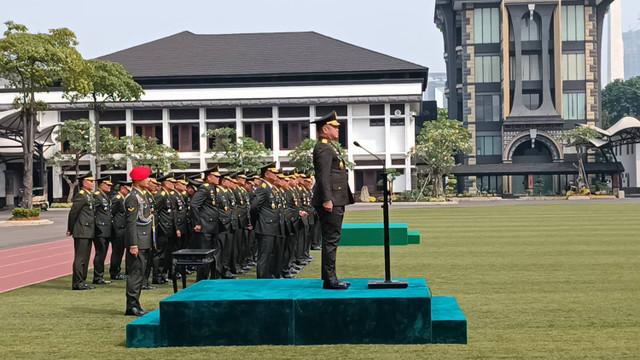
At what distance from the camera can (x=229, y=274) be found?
1401 cm

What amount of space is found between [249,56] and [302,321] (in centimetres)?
7094

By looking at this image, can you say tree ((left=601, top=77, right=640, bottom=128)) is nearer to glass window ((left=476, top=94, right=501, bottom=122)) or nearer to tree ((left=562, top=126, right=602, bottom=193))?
glass window ((left=476, top=94, right=501, bottom=122))

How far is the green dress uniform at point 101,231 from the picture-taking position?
14070 millimetres

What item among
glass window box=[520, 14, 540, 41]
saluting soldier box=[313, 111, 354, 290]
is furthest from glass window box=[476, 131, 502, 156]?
saluting soldier box=[313, 111, 354, 290]

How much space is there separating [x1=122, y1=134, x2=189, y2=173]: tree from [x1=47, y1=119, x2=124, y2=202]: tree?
1035 millimetres

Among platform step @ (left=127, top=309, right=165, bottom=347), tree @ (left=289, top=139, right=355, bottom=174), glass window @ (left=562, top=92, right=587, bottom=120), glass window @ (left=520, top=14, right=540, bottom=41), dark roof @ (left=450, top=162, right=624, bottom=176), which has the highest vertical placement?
glass window @ (left=520, top=14, right=540, bottom=41)

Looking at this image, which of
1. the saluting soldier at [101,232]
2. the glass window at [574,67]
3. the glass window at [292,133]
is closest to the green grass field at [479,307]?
the saluting soldier at [101,232]

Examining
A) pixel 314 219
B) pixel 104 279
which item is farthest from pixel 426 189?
pixel 104 279

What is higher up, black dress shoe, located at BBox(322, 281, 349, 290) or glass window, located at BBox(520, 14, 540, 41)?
glass window, located at BBox(520, 14, 540, 41)

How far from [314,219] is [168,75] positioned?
5670 centimetres

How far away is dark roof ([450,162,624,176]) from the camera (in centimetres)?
7775

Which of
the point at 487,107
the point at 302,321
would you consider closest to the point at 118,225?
the point at 302,321

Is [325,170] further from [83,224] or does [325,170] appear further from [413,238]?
[413,238]

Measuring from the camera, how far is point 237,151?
65000 millimetres
